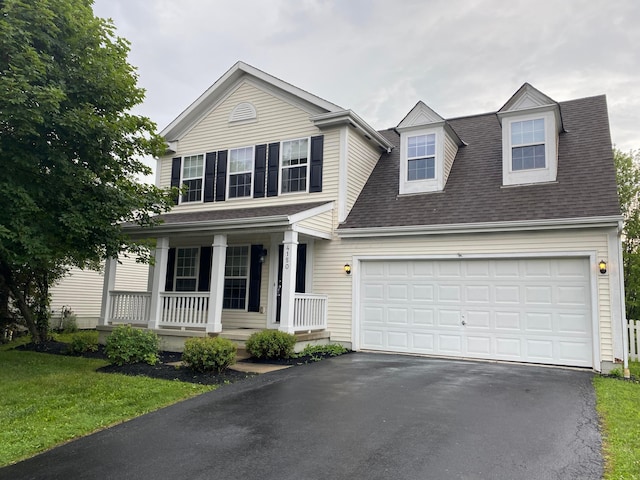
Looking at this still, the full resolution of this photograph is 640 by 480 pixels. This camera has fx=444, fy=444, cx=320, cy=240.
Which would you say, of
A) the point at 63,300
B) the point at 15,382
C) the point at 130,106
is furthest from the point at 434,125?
the point at 63,300

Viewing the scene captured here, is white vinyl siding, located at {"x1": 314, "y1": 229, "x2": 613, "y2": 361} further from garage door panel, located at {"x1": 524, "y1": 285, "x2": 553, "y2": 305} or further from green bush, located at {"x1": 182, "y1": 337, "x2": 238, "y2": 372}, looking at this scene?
green bush, located at {"x1": 182, "y1": 337, "x2": 238, "y2": 372}

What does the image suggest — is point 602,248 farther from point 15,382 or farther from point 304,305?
point 15,382

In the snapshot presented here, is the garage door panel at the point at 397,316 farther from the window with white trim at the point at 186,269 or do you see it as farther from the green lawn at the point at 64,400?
the window with white trim at the point at 186,269

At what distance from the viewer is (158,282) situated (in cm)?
1116

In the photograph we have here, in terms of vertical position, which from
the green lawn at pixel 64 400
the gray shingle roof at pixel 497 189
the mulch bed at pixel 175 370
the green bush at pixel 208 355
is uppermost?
the gray shingle roof at pixel 497 189

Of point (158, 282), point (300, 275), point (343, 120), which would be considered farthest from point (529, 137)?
point (158, 282)

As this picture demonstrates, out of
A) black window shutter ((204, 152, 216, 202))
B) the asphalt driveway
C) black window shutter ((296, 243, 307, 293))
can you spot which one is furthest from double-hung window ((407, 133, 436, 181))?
the asphalt driveway

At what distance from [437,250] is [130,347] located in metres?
6.99

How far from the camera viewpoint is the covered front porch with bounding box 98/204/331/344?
33.2 ft

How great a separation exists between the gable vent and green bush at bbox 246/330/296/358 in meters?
6.82

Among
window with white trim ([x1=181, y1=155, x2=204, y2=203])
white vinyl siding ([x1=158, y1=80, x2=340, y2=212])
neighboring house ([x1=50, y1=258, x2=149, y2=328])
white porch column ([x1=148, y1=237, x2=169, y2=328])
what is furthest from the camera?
neighboring house ([x1=50, y1=258, x2=149, y2=328])

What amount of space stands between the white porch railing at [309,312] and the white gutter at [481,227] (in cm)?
180

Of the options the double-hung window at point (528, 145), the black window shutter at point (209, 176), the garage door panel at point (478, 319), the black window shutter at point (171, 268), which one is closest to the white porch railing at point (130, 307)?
the black window shutter at point (171, 268)

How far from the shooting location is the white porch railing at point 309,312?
10164mm
